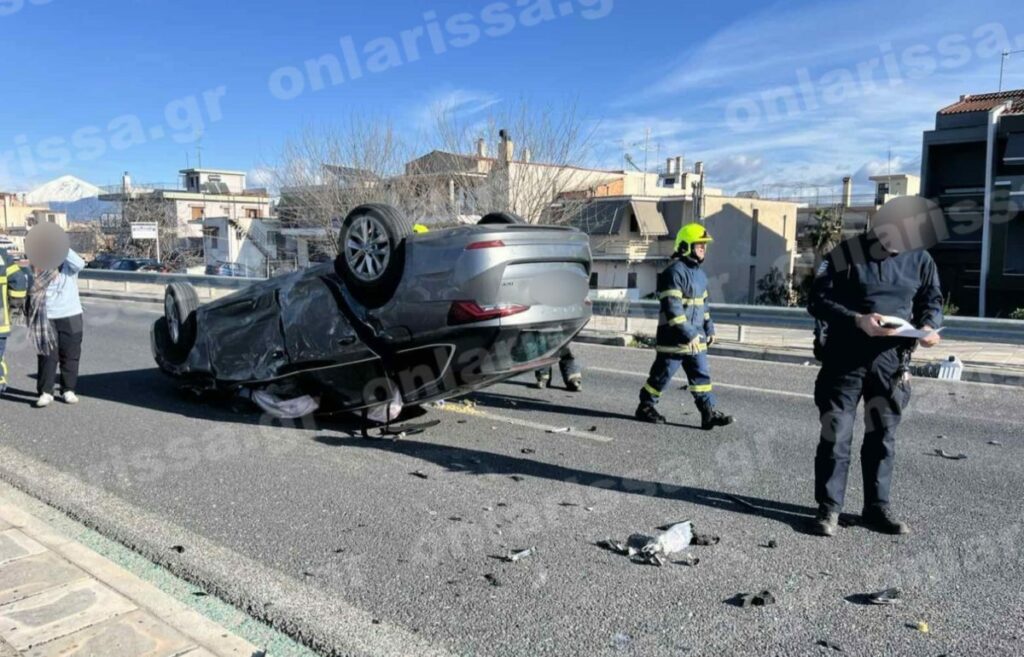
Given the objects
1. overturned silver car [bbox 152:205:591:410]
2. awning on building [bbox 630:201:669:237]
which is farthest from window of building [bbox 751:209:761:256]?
overturned silver car [bbox 152:205:591:410]

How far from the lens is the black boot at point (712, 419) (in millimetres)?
6215

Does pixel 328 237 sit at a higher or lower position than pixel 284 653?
higher

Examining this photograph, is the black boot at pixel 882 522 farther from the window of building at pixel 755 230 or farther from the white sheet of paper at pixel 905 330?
the window of building at pixel 755 230

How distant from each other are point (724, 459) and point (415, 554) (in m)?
2.59

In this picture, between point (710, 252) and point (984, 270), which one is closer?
point (984, 270)

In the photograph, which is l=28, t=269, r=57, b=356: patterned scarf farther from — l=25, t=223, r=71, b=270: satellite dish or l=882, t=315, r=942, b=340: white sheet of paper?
l=882, t=315, r=942, b=340: white sheet of paper

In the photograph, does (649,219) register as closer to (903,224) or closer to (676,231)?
(676,231)

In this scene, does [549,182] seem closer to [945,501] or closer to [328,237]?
[328,237]

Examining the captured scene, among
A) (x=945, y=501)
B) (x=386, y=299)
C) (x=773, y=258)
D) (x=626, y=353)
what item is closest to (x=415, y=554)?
(x=386, y=299)

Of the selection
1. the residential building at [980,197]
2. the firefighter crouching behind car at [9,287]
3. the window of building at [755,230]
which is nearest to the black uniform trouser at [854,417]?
the firefighter crouching behind car at [9,287]

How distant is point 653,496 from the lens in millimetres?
4566

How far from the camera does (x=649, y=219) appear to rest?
142 feet

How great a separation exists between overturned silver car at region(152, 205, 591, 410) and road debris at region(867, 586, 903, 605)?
260 cm

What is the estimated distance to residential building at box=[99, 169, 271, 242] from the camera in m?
49.2
